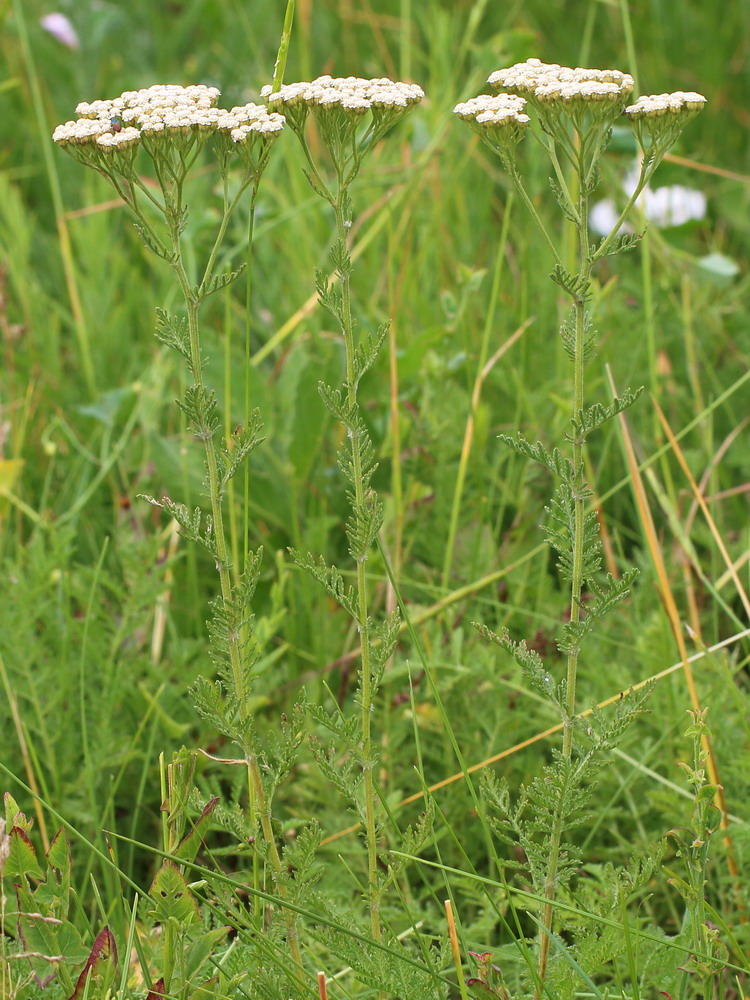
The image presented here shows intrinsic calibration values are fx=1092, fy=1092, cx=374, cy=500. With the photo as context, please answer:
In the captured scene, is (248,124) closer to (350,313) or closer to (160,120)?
(160,120)

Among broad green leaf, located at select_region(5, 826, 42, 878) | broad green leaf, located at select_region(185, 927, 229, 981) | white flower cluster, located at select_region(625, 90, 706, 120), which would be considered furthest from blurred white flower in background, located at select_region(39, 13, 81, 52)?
broad green leaf, located at select_region(185, 927, 229, 981)

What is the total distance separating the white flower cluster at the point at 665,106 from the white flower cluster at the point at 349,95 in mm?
224

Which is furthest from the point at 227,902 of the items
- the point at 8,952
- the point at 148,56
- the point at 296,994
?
the point at 148,56

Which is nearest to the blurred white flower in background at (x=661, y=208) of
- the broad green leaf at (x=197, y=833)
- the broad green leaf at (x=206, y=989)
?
the broad green leaf at (x=197, y=833)

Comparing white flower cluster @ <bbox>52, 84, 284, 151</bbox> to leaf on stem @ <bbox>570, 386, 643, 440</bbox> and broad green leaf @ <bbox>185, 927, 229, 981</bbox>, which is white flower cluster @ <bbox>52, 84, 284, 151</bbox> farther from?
broad green leaf @ <bbox>185, 927, 229, 981</bbox>

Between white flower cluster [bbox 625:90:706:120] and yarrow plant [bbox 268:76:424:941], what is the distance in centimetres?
22

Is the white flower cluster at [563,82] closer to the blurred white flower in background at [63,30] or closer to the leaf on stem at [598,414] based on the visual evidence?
the leaf on stem at [598,414]

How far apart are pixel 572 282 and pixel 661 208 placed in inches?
93.1

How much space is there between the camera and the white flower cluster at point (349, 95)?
3.56 feet

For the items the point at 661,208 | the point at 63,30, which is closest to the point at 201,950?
the point at 661,208

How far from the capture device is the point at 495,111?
1.14 meters

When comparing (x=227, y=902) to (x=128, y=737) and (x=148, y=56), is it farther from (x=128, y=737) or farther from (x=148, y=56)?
(x=148, y=56)

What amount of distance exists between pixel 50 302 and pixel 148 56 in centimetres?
157

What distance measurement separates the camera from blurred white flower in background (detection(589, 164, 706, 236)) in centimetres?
311
